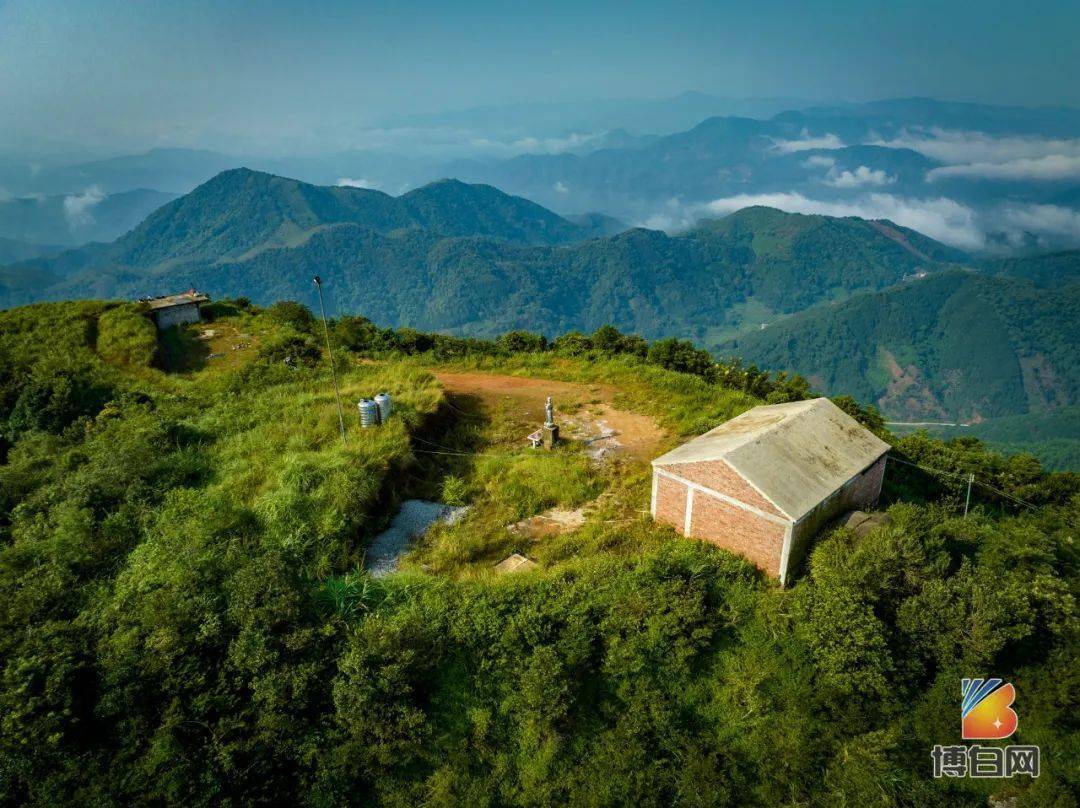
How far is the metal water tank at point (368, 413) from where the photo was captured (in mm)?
17734

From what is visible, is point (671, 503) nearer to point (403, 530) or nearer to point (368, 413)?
point (403, 530)

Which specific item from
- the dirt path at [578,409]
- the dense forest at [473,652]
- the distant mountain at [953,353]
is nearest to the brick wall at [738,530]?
the dense forest at [473,652]

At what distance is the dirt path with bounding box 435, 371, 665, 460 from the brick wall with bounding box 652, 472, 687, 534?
3.54 meters

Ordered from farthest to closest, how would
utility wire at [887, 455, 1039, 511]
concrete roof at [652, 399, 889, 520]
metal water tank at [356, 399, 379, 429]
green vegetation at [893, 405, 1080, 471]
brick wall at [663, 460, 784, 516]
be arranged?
green vegetation at [893, 405, 1080, 471]
utility wire at [887, 455, 1039, 511]
metal water tank at [356, 399, 379, 429]
concrete roof at [652, 399, 889, 520]
brick wall at [663, 460, 784, 516]

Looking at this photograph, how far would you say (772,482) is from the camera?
43.0 feet

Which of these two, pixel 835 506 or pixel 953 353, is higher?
pixel 835 506

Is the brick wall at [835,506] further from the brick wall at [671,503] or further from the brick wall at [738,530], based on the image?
the brick wall at [671,503]

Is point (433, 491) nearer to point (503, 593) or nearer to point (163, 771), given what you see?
point (503, 593)

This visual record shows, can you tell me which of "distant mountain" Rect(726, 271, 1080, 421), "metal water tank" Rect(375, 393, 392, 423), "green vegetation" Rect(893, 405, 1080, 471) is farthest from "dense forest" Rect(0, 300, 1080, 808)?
"distant mountain" Rect(726, 271, 1080, 421)

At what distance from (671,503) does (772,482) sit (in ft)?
8.74

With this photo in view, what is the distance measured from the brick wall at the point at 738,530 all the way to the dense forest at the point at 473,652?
0.43 meters

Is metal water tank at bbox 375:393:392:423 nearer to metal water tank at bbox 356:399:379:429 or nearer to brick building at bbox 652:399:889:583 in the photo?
metal water tank at bbox 356:399:379:429

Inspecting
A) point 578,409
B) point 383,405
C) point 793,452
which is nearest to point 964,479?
point 793,452

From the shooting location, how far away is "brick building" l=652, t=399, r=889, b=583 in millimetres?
12898
